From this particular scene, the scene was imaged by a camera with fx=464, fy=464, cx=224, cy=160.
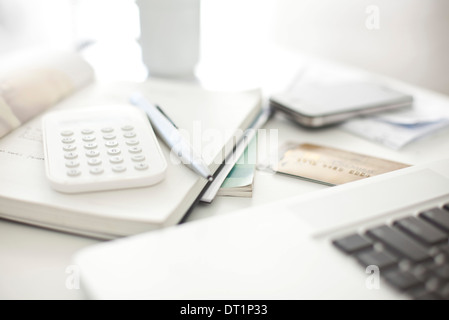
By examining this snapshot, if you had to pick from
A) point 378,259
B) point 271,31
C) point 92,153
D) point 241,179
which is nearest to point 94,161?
point 92,153

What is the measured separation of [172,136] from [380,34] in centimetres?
72

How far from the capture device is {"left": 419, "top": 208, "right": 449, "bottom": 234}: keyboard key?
309 millimetres

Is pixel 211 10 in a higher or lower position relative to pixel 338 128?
higher

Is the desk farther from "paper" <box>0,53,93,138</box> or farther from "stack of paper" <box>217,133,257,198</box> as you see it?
"paper" <box>0,53,93,138</box>

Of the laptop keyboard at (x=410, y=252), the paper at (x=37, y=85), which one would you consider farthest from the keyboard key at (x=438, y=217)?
the paper at (x=37, y=85)

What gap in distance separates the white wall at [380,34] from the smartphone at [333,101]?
0.39 m

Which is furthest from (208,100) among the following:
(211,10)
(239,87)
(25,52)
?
(211,10)

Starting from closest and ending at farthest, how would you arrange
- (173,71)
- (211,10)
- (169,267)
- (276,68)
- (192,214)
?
(169,267)
(192,214)
(173,71)
(276,68)
(211,10)

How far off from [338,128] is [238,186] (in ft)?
0.72

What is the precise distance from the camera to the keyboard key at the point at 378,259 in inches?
10.8

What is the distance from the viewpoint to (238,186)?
420 millimetres

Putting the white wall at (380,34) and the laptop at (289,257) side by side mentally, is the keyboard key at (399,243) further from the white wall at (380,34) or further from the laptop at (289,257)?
the white wall at (380,34)

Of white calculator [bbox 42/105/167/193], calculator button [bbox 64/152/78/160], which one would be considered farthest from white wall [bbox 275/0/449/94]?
calculator button [bbox 64/152/78/160]

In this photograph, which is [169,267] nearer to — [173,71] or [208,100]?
[208,100]
